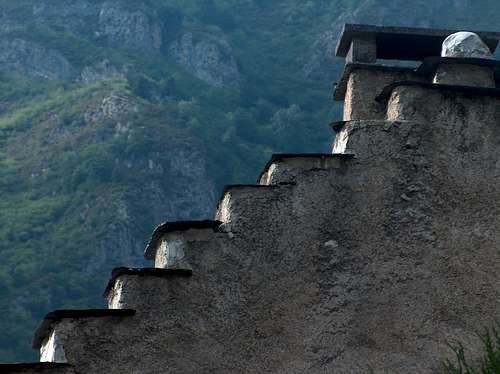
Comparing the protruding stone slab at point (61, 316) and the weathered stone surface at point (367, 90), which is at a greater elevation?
the weathered stone surface at point (367, 90)

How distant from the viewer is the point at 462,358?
8.98 meters

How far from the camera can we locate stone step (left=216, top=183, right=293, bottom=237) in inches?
351

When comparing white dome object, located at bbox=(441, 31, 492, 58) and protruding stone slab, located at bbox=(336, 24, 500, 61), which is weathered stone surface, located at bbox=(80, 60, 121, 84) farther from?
white dome object, located at bbox=(441, 31, 492, 58)

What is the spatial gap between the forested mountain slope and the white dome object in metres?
85.2

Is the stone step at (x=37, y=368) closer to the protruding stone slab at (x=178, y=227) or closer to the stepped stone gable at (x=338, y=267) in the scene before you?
the stepped stone gable at (x=338, y=267)

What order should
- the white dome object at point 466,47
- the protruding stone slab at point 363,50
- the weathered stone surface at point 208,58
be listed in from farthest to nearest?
the weathered stone surface at point 208,58, the protruding stone slab at point 363,50, the white dome object at point 466,47

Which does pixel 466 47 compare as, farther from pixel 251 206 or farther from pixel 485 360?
pixel 485 360

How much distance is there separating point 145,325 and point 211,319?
479 mm

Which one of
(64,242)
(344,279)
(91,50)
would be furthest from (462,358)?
(91,50)

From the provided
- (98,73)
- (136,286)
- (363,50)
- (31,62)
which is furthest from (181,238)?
(31,62)

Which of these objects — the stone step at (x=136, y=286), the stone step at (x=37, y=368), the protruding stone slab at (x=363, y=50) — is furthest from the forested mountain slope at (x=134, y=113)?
the stone step at (x=37, y=368)

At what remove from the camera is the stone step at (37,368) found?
7625mm

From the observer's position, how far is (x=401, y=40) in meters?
11.8

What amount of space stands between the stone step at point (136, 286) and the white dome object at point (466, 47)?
3.40 meters
